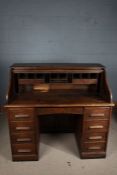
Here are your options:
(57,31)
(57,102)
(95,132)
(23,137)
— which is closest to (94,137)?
(95,132)

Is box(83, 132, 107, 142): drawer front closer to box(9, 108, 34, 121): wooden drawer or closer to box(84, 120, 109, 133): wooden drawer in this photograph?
box(84, 120, 109, 133): wooden drawer

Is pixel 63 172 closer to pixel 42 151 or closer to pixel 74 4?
pixel 42 151

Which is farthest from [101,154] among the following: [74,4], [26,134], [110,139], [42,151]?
[74,4]

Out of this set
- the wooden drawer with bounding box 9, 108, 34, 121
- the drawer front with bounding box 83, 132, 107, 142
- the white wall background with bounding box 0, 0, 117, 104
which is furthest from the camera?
the white wall background with bounding box 0, 0, 117, 104

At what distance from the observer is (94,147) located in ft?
6.56

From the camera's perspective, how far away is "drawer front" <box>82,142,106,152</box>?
1.99 meters

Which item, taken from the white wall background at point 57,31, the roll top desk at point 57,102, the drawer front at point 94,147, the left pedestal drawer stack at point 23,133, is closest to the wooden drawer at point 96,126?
the roll top desk at point 57,102

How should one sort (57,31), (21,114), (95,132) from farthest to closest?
(57,31) → (95,132) → (21,114)

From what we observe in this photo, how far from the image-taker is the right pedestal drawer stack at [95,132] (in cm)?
186

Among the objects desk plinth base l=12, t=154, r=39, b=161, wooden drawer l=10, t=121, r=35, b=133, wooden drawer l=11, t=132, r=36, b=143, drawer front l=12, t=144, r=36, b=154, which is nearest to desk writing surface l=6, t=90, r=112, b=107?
wooden drawer l=10, t=121, r=35, b=133

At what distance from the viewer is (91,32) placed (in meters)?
2.62

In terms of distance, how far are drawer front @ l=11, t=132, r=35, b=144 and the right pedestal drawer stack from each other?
544 millimetres

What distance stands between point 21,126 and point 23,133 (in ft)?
0.28

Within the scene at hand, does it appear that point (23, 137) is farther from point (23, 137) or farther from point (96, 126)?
point (96, 126)
